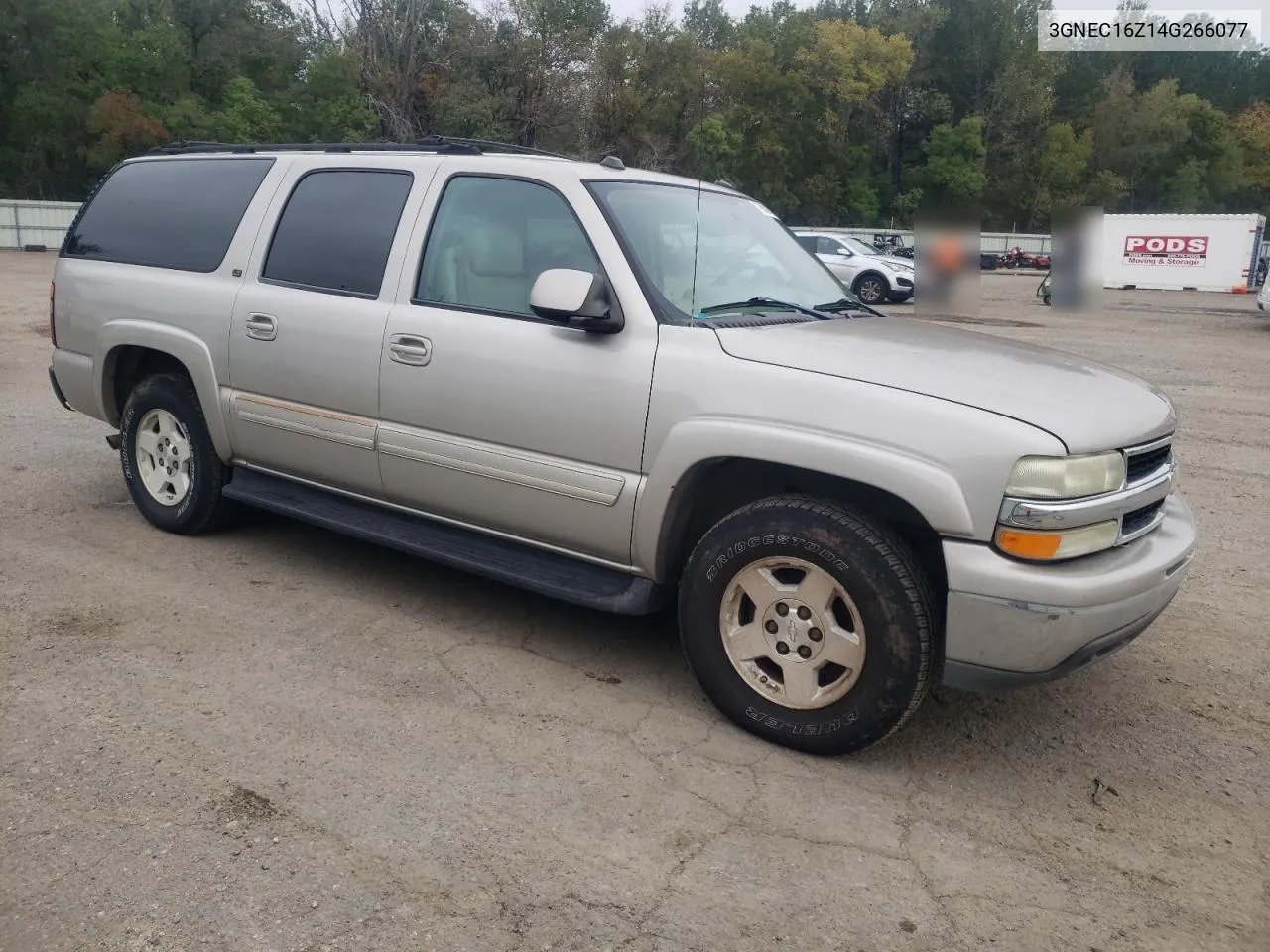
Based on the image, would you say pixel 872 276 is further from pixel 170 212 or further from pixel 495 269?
pixel 495 269

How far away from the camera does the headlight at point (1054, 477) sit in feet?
9.62

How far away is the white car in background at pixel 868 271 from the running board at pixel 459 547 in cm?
1678

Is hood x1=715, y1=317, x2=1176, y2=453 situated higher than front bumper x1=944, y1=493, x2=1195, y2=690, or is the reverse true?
hood x1=715, y1=317, x2=1176, y2=453

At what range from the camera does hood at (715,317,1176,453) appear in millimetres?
3092

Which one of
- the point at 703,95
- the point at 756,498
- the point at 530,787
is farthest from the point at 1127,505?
the point at 703,95

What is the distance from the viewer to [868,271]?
20922 mm

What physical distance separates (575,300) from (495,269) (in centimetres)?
69

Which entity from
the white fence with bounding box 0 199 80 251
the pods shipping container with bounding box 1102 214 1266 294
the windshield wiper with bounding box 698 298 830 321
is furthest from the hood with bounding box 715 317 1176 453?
the white fence with bounding box 0 199 80 251

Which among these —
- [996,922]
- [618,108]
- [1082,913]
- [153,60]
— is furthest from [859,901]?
[153,60]

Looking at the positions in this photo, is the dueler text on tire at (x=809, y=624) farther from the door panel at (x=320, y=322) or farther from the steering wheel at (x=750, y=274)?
the door panel at (x=320, y=322)

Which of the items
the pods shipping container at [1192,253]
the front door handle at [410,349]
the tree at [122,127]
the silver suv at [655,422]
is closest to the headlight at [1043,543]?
the silver suv at [655,422]

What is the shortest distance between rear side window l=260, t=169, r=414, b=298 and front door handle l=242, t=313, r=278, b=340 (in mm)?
187

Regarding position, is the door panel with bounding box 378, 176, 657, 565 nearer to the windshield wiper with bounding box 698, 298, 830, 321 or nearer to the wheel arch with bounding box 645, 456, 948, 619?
the wheel arch with bounding box 645, 456, 948, 619

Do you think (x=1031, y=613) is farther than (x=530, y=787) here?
No
